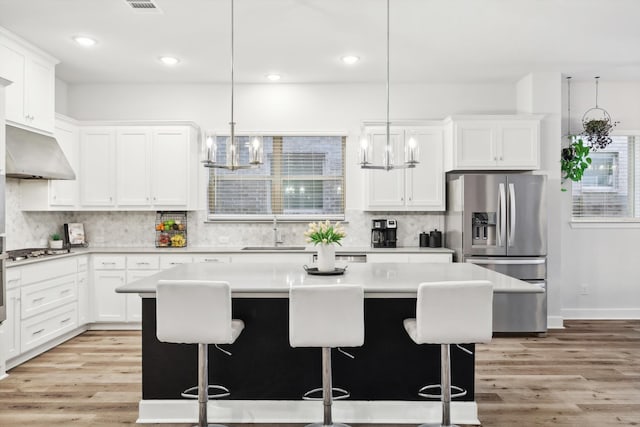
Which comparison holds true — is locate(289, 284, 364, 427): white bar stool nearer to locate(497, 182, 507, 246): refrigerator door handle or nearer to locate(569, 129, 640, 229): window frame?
locate(497, 182, 507, 246): refrigerator door handle

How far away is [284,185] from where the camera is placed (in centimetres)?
588

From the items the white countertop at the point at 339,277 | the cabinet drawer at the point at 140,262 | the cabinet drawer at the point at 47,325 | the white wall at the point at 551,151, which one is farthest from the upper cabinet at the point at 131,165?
the white wall at the point at 551,151

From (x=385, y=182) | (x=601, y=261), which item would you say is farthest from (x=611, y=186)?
(x=385, y=182)

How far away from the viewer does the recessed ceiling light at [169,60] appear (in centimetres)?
480

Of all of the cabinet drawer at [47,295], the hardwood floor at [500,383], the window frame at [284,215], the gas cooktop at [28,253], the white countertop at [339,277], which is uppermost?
the window frame at [284,215]

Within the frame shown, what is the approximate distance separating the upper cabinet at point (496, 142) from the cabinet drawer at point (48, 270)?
4163mm

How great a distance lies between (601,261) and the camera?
19.0ft

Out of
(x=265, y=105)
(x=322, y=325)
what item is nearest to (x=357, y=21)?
(x=265, y=105)

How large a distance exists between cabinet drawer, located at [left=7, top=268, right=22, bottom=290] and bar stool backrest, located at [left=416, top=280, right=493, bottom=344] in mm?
3309

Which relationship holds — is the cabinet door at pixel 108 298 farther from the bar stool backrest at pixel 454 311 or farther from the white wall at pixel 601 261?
the white wall at pixel 601 261

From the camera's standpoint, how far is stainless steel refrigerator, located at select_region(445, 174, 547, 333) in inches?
195

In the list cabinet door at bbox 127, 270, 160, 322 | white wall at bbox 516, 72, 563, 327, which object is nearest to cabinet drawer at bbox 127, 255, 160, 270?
cabinet door at bbox 127, 270, 160, 322

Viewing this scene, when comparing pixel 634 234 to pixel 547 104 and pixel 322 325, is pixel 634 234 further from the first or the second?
pixel 322 325

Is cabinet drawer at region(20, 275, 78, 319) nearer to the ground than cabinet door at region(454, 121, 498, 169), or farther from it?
nearer to the ground
